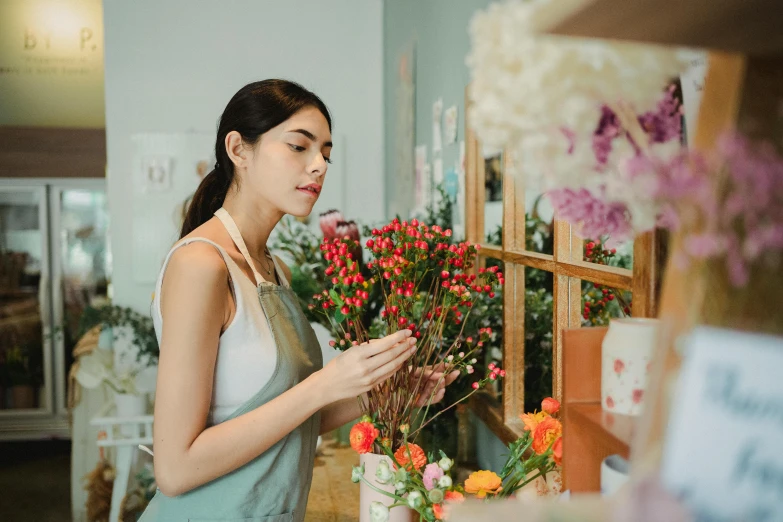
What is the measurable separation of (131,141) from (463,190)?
7.71ft

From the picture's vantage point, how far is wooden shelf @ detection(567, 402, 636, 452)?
0.54m

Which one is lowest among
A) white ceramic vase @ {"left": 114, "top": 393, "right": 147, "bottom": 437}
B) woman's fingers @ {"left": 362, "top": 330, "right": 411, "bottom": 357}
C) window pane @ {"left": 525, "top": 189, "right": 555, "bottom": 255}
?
white ceramic vase @ {"left": 114, "top": 393, "right": 147, "bottom": 437}

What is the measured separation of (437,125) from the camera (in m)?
2.18

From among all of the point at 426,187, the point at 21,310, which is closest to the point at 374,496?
the point at 426,187

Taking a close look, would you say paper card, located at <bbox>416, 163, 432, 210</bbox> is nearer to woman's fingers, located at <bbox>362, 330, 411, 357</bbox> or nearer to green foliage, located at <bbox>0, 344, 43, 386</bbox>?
woman's fingers, located at <bbox>362, 330, 411, 357</bbox>

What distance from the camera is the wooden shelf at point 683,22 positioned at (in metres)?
0.32

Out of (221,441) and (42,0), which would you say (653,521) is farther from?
(42,0)

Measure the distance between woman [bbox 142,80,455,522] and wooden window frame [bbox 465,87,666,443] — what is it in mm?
262

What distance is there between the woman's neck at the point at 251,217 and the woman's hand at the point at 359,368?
0.36 meters

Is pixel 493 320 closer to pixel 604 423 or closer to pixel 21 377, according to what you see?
pixel 604 423

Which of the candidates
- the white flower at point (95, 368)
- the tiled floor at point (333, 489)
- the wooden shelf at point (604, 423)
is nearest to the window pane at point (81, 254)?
the white flower at point (95, 368)

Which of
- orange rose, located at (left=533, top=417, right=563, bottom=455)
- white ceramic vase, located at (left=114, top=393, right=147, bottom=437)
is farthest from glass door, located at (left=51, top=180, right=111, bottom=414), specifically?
orange rose, located at (left=533, top=417, right=563, bottom=455)

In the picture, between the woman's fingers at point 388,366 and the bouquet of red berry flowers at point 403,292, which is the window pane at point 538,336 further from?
the woman's fingers at point 388,366

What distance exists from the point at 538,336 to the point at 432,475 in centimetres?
48
